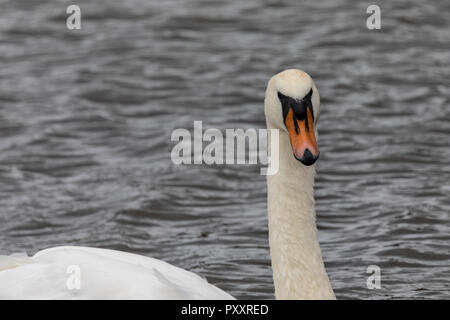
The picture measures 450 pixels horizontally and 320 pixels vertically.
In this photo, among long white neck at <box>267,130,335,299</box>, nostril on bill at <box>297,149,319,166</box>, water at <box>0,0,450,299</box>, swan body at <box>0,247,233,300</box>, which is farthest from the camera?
water at <box>0,0,450,299</box>

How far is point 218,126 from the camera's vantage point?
35.9 ft

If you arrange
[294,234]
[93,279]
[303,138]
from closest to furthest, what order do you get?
1. [93,279]
2. [303,138]
3. [294,234]

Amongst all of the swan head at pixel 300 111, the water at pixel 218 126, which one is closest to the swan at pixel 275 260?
the swan head at pixel 300 111

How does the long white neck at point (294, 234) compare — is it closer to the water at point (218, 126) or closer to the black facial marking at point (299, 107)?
the black facial marking at point (299, 107)

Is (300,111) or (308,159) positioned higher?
(300,111)

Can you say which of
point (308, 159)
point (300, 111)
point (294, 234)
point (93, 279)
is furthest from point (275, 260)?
point (93, 279)

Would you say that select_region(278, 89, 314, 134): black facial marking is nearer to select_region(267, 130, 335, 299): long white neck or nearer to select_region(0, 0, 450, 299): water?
select_region(267, 130, 335, 299): long white neck

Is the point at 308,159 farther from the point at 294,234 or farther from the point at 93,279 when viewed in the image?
the point at 93,279

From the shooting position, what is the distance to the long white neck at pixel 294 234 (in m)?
5.56

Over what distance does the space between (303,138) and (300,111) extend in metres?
0.12

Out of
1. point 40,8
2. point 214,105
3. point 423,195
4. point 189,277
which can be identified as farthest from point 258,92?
point 189,277

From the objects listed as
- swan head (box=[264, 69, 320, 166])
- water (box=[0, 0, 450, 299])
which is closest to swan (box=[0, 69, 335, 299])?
swan head (box=[264, 69, 320, 166])

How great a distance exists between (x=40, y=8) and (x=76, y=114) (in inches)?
160

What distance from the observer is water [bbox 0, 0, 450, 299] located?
8.20 metres
